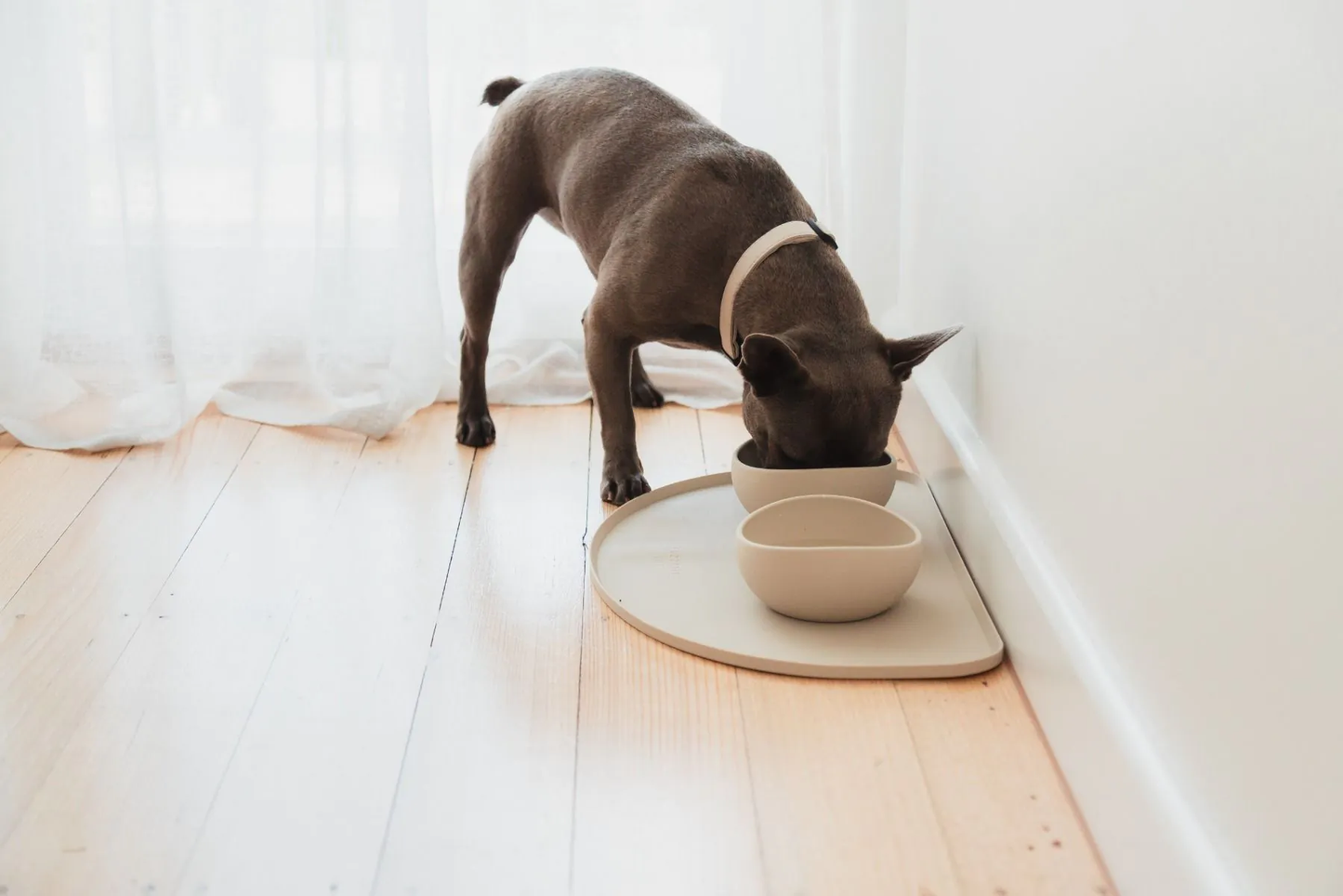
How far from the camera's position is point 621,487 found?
222 centimetres

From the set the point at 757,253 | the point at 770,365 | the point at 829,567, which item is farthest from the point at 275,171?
the point at 829,567

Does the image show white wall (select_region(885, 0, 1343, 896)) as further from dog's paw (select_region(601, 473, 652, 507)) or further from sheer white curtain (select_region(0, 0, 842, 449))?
sheer white curtain (select_region(0, 0, 842, 449))

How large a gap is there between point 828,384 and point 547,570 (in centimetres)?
52

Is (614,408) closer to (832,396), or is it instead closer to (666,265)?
(666,265)

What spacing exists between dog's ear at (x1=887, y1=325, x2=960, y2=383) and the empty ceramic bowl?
0.49 feet

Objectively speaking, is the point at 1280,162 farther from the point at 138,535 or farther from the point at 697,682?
the point at 138,535

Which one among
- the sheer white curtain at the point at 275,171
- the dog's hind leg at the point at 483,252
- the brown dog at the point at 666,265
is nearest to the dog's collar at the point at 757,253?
the brown dog at the point at 666,265

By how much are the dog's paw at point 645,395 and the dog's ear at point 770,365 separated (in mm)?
896

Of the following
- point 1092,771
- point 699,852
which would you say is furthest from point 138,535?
point 1092,771

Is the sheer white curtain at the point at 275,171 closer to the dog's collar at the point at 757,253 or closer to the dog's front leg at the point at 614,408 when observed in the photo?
the dog's front leg at the point at 614,408

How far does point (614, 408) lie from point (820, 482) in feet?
1.60

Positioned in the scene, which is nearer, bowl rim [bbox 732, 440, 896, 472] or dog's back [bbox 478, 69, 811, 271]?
bowl rim [bbox 732, 440, 896, 472]

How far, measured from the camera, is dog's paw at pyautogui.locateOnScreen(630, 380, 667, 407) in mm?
2762

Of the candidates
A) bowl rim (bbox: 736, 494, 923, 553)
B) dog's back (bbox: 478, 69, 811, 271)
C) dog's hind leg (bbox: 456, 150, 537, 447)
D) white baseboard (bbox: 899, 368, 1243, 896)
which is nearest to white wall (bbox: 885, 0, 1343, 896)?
white baseboard (bbox: 899, 368, 1243, 896)
